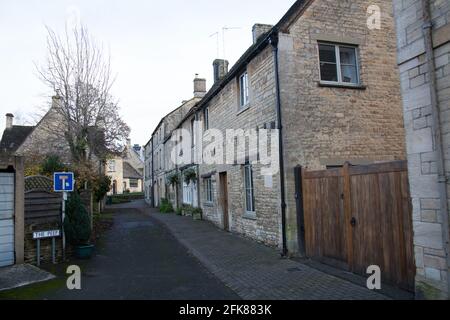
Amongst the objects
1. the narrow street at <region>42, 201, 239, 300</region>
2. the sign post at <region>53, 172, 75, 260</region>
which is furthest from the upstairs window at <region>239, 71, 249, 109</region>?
the sign post at <region>53, 172, 75, 260</region>

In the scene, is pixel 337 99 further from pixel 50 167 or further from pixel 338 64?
pixel 50 167

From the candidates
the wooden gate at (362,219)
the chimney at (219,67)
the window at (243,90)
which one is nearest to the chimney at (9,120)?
the chimney at (219,67)

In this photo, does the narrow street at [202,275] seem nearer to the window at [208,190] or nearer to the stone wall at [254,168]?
the stone wall at [254,168]

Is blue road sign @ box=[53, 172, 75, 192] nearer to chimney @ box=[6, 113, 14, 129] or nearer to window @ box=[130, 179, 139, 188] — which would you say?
chimney @ box=[6, 113, 14, 129]

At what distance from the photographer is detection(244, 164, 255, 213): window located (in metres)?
11.9

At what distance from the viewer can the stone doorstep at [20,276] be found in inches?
277

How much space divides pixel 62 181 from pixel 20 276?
2.56 meters

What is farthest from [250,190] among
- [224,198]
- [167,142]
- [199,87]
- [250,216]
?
[199,87]

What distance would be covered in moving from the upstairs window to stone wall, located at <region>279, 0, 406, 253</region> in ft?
9.06

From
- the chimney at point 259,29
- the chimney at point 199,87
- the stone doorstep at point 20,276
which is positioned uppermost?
the chimney at point 199,87

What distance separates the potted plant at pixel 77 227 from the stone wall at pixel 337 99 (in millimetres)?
5397

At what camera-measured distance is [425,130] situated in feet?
17.2

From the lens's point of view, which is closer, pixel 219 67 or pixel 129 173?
pixel 219 67
